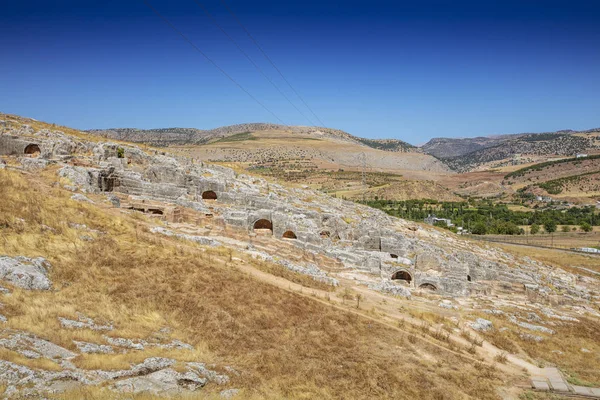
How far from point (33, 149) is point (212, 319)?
28543 millimetres

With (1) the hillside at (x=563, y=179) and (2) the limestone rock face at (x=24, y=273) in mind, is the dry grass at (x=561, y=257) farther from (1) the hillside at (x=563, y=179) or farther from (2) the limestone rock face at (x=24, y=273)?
(1) the hillside at (x=563, y=179)

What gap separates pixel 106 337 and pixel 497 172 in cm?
21122

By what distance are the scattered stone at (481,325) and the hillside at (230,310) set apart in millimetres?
194

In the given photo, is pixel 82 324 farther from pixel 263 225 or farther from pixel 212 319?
pixel 263 225

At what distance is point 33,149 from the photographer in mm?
32625

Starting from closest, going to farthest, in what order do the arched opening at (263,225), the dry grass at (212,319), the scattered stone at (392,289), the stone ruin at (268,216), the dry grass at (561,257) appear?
the dry grass at (212,319) → the scattered stone at (392,289) → the stone ruin at (268,216) → the arched opening at (263,225) → the dry grass at (561,257)

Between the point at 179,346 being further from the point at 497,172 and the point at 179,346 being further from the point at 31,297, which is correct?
the point at 497,172

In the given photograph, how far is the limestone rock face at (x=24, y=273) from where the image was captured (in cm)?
1184

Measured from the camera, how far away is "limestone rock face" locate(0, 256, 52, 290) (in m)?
11.8

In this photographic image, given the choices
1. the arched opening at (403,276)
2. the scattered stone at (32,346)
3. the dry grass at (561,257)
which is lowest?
the dry grass at (561,257)

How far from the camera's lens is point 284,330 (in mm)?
14133

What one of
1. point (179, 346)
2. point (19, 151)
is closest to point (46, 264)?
point (179, 346)

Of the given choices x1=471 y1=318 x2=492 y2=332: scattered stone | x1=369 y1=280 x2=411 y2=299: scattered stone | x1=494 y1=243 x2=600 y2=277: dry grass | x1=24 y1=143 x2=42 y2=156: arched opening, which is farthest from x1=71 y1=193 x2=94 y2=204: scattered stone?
x1=494 y1=243 x2=600 y2=277: dry grass

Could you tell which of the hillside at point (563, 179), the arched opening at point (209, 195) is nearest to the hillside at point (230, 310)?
the arched opening at point (209, 195)
